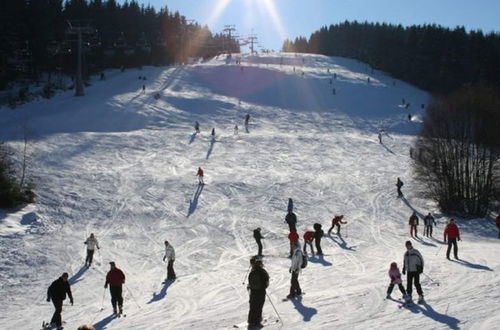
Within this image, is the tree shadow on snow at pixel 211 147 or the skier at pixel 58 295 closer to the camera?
the skier at pixel 58 295

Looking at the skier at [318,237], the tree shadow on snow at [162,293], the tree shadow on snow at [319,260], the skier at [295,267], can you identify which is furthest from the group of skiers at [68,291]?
the skier at [318,237]

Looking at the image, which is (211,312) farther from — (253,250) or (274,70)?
(274,70)

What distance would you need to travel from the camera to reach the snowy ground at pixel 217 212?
13578 millimetres

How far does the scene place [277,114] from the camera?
2381 inches

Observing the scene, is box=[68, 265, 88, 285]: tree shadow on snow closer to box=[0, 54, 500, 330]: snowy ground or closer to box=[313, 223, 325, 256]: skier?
box=[0, 54, 500, 330]: snowy ground

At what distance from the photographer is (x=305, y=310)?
12570 mm

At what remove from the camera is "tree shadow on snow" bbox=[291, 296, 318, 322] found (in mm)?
12012

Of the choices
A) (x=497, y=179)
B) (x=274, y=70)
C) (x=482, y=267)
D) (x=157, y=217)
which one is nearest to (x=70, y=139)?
(x=157, y=217)

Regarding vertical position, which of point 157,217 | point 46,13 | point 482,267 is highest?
point 46,13

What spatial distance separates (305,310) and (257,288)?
6.95 feet

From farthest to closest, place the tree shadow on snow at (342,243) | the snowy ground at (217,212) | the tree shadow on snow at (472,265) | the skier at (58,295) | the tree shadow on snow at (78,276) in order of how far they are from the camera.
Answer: the tree shadow on snow at (342,243), the tree shadow on snow at (78,276), the tree shadow on snow at (472,265), the snowy ground at (217,212), the skier at (58,295)

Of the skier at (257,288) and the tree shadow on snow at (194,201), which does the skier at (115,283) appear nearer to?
the skier at (257,288)

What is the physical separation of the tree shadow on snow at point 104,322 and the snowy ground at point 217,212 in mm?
33

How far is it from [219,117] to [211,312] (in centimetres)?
4364
